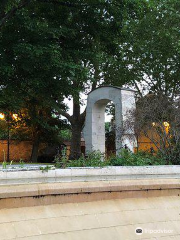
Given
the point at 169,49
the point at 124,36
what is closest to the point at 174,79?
the point at 169,49

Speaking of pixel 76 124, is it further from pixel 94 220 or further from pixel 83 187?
pixel 94 220

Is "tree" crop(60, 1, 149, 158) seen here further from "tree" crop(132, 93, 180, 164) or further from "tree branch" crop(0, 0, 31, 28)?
"tree" crop(132, 93, 180, 164)

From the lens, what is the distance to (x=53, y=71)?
11.5 meters

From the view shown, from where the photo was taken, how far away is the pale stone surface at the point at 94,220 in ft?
13.8

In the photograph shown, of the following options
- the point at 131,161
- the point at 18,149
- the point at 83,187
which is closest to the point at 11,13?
the point at 131,161

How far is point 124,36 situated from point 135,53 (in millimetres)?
6270

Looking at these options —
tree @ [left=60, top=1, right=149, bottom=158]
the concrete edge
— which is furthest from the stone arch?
the concrete edge

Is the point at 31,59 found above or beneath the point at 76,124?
above

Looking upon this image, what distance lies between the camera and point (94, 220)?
4699 mm

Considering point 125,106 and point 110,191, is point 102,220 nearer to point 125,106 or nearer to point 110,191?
point 110,191

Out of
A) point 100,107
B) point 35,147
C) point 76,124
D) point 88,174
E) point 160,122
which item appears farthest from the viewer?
point 35,147

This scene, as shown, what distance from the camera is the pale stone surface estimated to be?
4211 millimetres

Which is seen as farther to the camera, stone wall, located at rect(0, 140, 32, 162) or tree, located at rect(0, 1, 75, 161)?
stone wall, located at rect(0, 140, 32, 162)

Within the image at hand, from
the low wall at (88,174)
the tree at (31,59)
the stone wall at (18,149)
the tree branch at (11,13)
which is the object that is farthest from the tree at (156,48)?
the low wall at (88,174)
